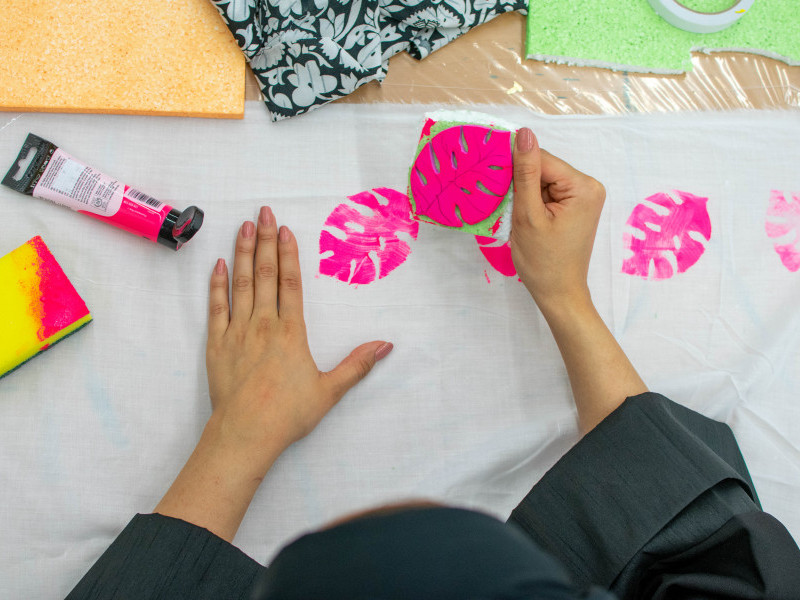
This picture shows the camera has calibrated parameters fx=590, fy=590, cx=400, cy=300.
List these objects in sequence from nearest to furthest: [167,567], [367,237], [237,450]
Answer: [167,567] → [237,450] → [367,237]

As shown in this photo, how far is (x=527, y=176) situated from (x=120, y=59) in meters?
0.53

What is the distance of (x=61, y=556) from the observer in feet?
2.22

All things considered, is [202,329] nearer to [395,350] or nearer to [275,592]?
[395,350]

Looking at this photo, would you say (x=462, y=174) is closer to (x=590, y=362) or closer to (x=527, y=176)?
(x=527, y=176)

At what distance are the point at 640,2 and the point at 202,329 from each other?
735 millimetres

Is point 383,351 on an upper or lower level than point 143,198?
lower

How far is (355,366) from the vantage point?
722 millimetres

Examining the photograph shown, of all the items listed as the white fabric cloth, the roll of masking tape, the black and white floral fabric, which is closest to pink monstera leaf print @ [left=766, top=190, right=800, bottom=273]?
the white fabric cloth

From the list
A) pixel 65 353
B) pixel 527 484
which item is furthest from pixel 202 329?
pixel 527 484

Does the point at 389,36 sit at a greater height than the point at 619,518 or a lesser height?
greater

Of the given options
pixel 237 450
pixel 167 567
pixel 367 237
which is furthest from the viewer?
pixel 367 237

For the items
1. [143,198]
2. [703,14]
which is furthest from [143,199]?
[703,14]

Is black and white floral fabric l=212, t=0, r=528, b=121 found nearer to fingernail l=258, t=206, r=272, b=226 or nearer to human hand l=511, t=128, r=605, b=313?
fingernail l=258, t=206, r=272, b=226

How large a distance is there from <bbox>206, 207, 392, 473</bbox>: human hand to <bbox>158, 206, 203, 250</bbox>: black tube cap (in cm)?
5
